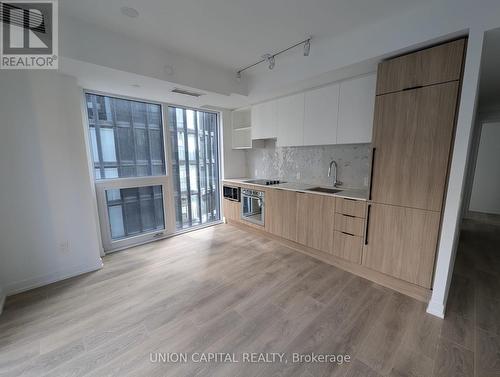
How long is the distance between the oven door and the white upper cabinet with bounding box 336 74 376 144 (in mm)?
1610

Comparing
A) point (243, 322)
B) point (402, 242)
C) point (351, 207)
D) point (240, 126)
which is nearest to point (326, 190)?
point (351, 207)

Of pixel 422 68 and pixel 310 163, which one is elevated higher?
pixel 422 68

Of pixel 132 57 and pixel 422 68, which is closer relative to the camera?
pixel 422 68

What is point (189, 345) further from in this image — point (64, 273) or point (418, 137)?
point (418, 137)

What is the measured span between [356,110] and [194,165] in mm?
2903

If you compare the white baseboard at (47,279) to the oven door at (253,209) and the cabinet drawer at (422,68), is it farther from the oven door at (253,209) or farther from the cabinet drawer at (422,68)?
the cabinet drawer at (422,68)

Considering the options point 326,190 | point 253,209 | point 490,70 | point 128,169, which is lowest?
point 253,209

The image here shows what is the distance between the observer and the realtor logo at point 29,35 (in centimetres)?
171

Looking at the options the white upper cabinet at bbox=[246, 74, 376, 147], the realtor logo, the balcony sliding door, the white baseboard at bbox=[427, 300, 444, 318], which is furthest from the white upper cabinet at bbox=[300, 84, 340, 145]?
the realtor logo

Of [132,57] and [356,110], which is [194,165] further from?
[356,110]

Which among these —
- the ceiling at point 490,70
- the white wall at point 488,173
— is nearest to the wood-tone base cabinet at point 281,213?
the ceiling at point 490,70

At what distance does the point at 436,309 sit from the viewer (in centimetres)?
187

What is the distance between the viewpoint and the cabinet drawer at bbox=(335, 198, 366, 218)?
2.37 metres

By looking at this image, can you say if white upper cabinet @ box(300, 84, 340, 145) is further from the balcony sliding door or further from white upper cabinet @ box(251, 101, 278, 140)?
the balcony sliding door
